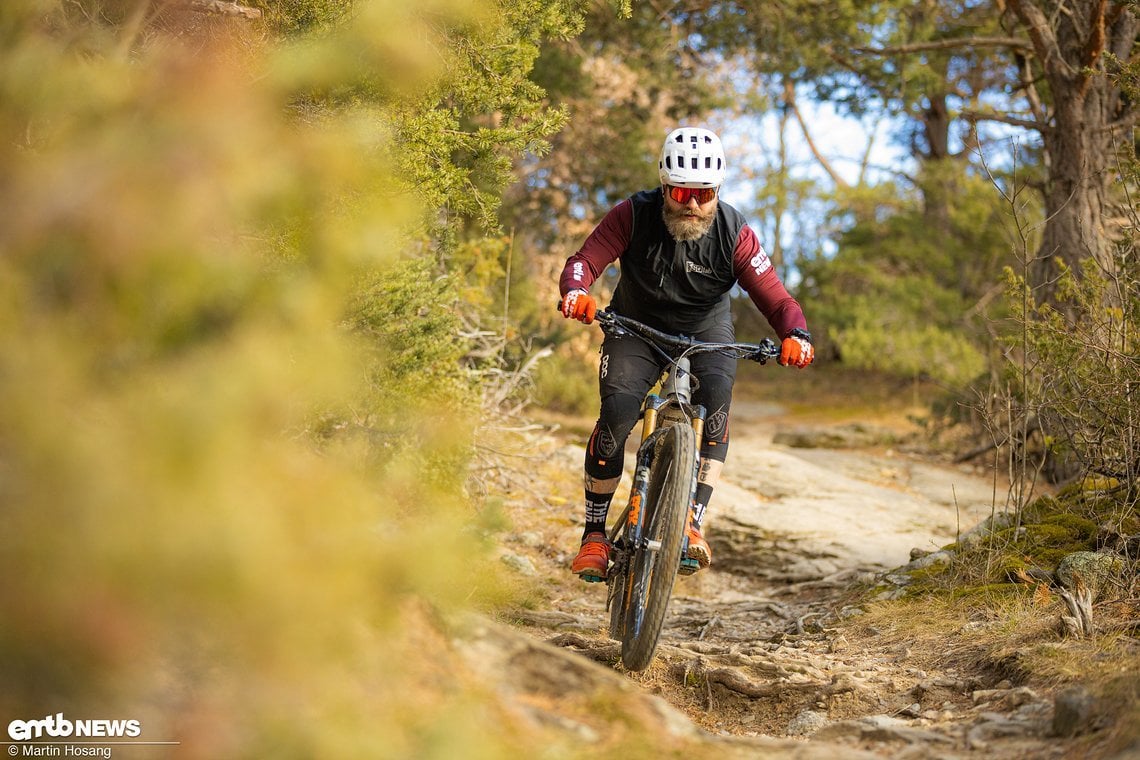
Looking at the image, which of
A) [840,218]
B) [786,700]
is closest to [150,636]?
[786,700]

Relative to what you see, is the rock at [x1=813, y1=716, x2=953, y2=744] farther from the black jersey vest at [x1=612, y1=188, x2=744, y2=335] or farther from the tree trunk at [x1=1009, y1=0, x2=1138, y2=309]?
the tree trunk at [x1=1009, y1=0, x2=1138, y2=309]

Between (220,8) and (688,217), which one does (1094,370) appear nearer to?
(688,217)

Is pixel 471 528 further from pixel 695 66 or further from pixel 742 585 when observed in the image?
pixel 695 66

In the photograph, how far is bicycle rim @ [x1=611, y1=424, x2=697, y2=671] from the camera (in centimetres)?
371

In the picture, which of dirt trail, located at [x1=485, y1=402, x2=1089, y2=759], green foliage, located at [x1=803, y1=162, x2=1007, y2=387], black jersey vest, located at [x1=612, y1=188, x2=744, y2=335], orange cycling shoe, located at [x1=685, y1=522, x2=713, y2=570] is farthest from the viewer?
green foliage, located at [x1=803, y1=162, x2=1007, y2=387]

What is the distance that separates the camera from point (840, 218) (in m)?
21.7

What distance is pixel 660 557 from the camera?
12.3 ft

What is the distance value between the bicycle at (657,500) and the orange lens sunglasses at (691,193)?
0.61m

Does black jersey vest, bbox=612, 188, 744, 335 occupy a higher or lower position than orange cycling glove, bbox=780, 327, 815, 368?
higher

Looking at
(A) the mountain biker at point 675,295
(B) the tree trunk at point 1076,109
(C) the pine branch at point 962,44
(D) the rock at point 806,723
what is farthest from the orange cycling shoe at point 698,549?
(C) the pine branch at point 962,44

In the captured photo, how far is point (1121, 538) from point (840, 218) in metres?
18.0

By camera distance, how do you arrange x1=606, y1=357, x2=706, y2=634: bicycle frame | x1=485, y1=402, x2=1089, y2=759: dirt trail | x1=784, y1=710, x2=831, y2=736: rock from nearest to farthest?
x1=485, y1=402, x2=1089, y2=759: dirt trail < x1=784, y1=710, x2=831, y2=736: rock < x1=606, y1=357, x2=706, y2=634: bicycle frame

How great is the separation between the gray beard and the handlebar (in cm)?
46

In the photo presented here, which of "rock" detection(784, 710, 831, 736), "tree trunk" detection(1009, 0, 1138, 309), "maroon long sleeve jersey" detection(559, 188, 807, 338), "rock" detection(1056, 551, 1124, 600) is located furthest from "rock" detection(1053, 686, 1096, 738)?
"tree trunk" detection(1009, 0, 1138, 309)
